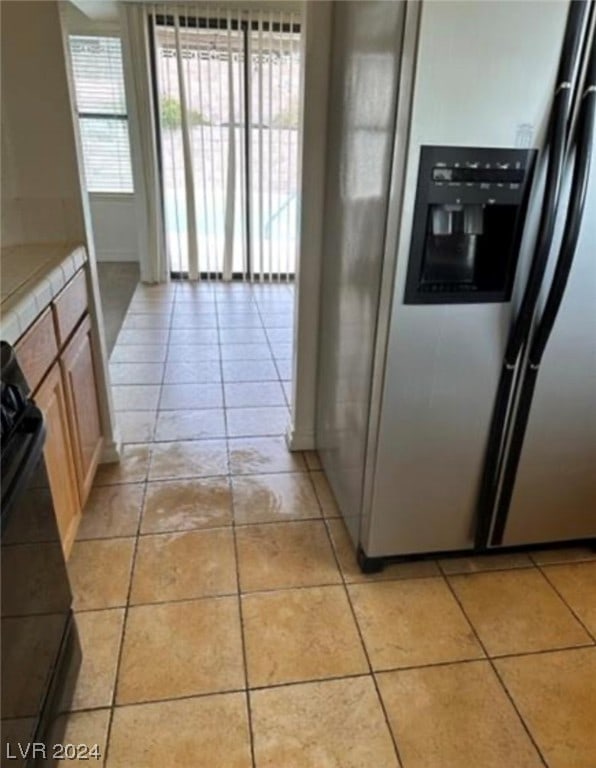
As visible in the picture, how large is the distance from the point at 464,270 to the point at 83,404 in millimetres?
1473

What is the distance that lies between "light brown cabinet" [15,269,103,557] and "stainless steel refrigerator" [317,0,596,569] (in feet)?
3.18

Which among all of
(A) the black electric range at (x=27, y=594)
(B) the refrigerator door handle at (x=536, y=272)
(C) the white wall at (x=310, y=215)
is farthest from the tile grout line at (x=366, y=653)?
(A) the black electric range at (x=27, y=594)

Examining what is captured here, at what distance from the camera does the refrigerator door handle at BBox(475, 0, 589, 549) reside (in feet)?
4.43

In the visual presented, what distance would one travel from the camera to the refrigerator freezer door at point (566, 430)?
5.22 ft

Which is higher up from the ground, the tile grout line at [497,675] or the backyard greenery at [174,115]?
the backyard greenery at [174,115]

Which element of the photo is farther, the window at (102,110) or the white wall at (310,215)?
the window at (102,110)

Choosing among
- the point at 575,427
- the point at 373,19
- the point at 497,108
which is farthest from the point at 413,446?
the point at 373,19

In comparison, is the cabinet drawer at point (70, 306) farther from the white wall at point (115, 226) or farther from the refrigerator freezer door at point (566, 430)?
the white wall at point (115, 226)

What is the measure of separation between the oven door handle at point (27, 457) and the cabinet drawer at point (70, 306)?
0.69 metres

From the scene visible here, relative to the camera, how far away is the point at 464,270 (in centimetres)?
155

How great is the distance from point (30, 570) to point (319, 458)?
5.14 feet

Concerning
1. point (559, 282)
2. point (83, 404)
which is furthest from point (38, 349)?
point (559, 282)

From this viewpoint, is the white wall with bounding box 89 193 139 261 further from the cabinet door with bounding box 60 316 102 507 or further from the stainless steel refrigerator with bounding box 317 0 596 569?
the stainless steel refrigerator with bounding box 317 0 596 569

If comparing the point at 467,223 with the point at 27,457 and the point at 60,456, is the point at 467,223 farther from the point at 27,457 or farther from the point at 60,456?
the point at 60,456
